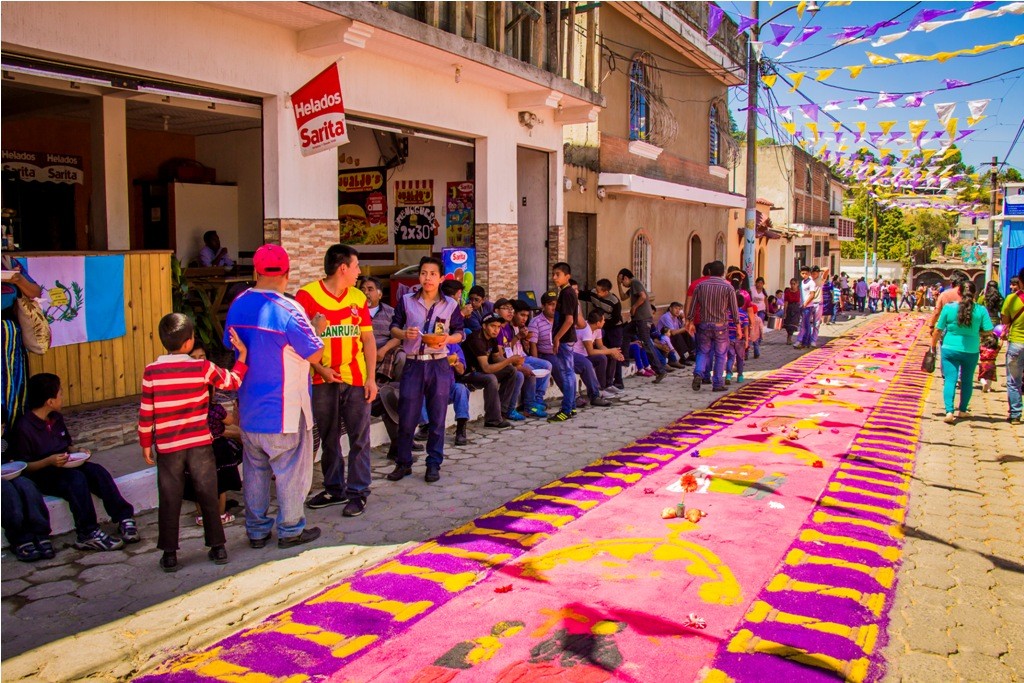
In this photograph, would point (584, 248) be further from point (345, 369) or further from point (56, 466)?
point (56, 466)

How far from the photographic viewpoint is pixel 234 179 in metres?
14.3

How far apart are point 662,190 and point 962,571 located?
13871mm

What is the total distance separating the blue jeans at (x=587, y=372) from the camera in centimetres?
1108

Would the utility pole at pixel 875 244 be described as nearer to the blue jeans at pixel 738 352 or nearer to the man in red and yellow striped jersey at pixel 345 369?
the blue jeans at pixel 738 352

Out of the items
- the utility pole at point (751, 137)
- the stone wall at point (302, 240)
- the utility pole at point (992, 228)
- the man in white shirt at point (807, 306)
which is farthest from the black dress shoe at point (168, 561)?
the utility pole at point (992, 228)

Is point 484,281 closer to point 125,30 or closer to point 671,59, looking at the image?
point 125,30

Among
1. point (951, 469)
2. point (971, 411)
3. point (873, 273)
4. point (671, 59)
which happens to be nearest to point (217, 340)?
point (951, 469)

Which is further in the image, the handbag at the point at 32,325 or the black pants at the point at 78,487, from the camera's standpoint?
the handbag at the point at 32,325

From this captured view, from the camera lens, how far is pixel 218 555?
206 inches

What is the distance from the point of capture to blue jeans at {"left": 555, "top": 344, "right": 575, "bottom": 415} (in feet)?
34.2

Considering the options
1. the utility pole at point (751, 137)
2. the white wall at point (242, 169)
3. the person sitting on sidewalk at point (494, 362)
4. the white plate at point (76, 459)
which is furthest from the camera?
the utility pole at point (751, 137)

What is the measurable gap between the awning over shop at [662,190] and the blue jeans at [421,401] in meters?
9.78

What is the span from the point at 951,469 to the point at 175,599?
6809mm

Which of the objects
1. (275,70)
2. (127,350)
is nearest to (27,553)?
(127,350)
